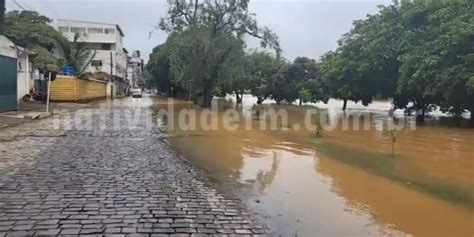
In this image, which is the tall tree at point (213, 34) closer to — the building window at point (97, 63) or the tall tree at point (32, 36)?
the tall tree at point (32, 36)

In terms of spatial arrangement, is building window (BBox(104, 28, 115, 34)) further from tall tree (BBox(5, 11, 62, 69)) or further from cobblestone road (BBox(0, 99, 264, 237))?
cobblestone road (BBox(0, 99, 264, 237))

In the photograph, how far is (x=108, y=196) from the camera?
700 cm

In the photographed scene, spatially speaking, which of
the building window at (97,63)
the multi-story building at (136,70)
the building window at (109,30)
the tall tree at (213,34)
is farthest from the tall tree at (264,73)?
the multi-story building at (136,70)

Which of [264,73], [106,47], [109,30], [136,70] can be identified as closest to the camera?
[264,73]

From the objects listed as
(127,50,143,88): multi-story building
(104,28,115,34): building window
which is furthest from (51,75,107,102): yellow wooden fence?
(127,50,143,88): multi-story building

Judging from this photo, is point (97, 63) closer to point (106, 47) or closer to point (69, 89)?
point (106, 47)

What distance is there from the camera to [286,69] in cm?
5706

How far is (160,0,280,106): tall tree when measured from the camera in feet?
116

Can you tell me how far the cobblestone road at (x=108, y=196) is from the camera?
552 centimetres

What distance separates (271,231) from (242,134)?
12855 mm

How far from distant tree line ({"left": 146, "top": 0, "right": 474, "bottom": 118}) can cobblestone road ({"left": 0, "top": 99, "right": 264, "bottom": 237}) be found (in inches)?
653

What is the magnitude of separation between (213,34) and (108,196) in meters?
30.7

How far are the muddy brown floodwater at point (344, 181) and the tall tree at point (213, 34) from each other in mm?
19075

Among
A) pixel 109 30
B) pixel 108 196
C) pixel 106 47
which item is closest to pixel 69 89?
pixel 108 196
